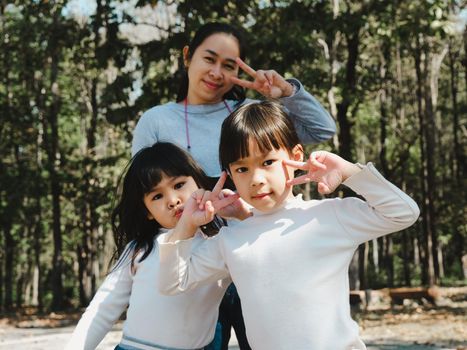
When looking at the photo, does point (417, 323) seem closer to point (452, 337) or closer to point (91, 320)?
point (452, 337)

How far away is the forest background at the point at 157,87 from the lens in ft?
38.0

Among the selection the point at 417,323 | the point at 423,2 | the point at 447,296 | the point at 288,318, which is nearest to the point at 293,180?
the point at 288,318

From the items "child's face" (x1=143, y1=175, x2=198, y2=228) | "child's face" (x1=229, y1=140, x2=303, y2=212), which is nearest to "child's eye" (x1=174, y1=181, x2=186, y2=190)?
"child's face" (x1=143, y1=175, x2=198, y2=228)

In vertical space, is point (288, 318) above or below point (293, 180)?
below

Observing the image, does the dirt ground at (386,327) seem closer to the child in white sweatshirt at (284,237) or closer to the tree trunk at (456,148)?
the child in white sweatshirt at (284,237)

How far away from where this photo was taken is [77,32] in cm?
1366

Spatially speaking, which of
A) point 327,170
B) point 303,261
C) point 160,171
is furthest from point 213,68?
point 303,261

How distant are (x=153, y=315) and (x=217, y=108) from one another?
0.95m

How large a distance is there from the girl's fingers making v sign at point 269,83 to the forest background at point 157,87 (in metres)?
4.95

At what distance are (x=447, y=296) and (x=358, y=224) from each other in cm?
1546

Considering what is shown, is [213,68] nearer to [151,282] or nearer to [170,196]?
[170,196]

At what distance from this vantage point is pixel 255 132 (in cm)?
235

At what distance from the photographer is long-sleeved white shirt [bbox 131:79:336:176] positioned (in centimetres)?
297

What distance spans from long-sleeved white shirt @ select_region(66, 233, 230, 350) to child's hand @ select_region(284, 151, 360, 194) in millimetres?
572
